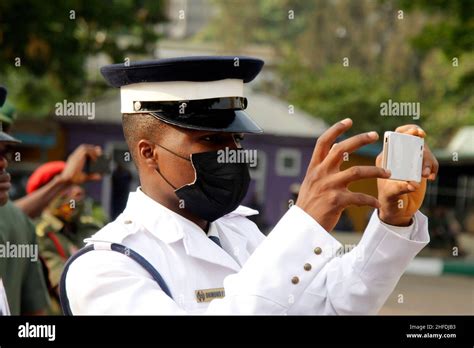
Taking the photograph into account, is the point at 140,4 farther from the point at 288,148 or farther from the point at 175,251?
the point at 175,251

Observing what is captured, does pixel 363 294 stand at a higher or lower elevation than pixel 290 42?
lower

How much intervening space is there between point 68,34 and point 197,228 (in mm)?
15414

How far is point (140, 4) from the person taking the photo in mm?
20359

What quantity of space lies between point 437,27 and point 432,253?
8.23 meters

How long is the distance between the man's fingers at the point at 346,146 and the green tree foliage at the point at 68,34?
46.3 ft

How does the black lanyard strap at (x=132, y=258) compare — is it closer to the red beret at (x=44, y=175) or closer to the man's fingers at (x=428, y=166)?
the man's fingers at (x=428, y=166)

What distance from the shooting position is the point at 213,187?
2.98 metres

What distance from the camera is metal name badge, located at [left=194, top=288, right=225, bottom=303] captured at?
114 inches

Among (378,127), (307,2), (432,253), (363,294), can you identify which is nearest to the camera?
(363,294)

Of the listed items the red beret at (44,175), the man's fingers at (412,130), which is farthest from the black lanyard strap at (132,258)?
the red beret at (44,175)

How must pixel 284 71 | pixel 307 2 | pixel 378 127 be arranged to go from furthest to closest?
1. pixel 307 2
2. pixel 284 71
3. pixel 378 127

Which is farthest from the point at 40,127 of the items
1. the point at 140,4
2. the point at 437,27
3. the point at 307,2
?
the point at 307,2

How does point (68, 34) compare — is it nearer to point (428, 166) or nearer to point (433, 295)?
point (433, 295)

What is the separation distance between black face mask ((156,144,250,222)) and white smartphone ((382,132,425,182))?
22.8 inches
